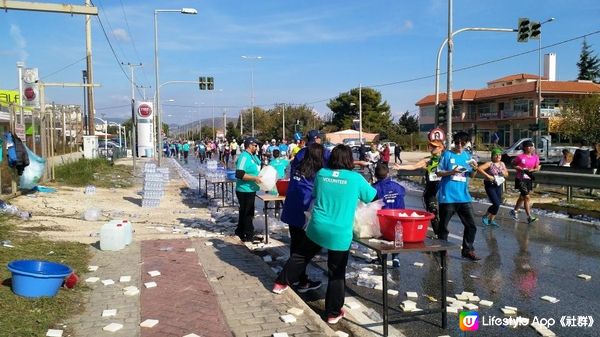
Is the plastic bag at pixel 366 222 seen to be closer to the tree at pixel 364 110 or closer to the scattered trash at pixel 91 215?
the scattered trash at pixel 91 215

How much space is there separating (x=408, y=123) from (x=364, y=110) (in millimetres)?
13116

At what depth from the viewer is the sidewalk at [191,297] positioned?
4715 mm

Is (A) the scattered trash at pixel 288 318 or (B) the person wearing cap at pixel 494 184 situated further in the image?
(B) the person wearing cap at pixel 494 184

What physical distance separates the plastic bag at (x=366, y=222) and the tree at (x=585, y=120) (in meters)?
42.0

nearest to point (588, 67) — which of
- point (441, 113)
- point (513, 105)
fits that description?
point (513, 105)

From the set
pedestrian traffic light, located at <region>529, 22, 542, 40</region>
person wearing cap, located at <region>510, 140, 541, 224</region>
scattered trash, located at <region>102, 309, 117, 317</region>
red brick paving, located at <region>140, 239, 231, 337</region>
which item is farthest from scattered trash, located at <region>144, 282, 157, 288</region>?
pedestrian traffic light, located at <region>529, 22, 542, 40</region>

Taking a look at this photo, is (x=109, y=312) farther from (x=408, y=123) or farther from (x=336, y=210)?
(x=408, y=123)

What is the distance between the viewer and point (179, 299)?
553 centimetres

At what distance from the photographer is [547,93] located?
6094 centimetres

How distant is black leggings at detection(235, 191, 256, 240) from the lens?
28.5 ft

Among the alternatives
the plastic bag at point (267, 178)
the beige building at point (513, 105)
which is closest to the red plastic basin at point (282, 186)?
the plastic bag at point (267, 178)

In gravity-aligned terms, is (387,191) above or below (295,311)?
above

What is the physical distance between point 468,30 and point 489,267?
58.5 feet

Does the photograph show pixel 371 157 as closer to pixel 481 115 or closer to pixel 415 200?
pixel 415 200
